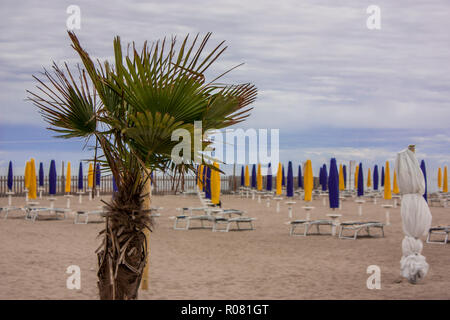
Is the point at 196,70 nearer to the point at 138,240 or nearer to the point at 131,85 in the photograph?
the point at 131,85

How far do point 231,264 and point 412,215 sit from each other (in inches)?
136

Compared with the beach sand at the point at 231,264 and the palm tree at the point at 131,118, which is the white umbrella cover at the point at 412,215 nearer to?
the beach sand at the point at 231,264

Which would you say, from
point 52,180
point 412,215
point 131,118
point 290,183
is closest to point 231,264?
point 412,215

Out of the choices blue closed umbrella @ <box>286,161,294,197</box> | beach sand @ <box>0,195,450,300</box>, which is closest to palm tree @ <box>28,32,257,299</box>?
beach sand @ <box>0,195,450,300</box>

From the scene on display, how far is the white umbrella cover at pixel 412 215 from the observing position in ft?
26.0

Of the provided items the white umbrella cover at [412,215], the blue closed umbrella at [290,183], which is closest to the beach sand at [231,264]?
the white umbrella cover at [412,215]

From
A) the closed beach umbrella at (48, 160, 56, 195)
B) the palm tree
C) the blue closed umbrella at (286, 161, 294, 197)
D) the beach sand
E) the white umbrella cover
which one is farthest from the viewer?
the closed beach umbrella at (48, 160, 56, 195)

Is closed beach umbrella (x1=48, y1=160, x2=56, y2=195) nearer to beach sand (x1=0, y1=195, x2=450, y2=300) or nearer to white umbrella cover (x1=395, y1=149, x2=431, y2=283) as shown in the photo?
beach sand (x1=0, y1=195, x2=450, y2=300)

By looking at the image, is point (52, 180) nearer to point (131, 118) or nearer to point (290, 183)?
point (290, 183)

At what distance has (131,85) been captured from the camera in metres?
4.51

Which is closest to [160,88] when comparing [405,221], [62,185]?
[405,221]

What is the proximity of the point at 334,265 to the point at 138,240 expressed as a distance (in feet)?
18.9

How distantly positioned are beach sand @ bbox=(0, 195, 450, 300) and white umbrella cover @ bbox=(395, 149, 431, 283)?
285 mm

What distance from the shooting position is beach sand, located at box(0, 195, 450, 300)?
741 cm
